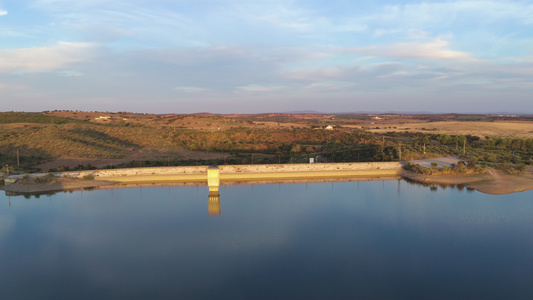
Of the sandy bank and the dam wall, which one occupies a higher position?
the dam wall

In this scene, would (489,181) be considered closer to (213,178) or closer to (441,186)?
(441,186)

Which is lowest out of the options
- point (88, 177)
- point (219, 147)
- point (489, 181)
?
point (489, 181)

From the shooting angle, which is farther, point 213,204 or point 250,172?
point 250,172

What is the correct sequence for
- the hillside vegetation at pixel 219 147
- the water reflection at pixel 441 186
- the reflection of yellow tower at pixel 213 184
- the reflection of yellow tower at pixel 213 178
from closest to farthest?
1. the reflection of yellow tower at pixel 213 184
2. the reflection of yellow tower at pixel 213 178
3. the water reflection at pixel 441 186
4. the hillside vegetation at pixel 219 147

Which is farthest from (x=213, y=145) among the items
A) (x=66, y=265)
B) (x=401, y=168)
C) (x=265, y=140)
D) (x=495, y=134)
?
(x=495, y=134)

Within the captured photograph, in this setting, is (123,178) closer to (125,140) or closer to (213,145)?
(213,145)

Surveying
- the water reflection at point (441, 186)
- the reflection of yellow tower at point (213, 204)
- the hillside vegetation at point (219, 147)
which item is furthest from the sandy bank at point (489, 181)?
the reflection of yellow tower at point (213, 204)

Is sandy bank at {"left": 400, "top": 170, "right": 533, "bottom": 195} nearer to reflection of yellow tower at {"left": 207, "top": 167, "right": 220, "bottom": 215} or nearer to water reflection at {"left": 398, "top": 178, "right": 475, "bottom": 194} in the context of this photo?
water reflection at {"left": 398, "top": 178, "right": 475, "bottom": 194}

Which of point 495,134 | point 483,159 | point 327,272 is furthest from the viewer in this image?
point 495,134

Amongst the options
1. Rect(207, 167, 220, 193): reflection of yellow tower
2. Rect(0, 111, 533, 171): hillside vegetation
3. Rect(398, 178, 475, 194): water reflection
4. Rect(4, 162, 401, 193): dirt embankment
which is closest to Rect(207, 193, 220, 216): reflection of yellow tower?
Rect(207, 167, 220, 193): reflection of yellow tower

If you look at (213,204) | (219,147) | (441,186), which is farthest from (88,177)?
(441,186)

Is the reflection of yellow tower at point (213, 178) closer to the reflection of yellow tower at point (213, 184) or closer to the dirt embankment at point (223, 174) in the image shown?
the reflection of yellow tower at point (213, 184)
